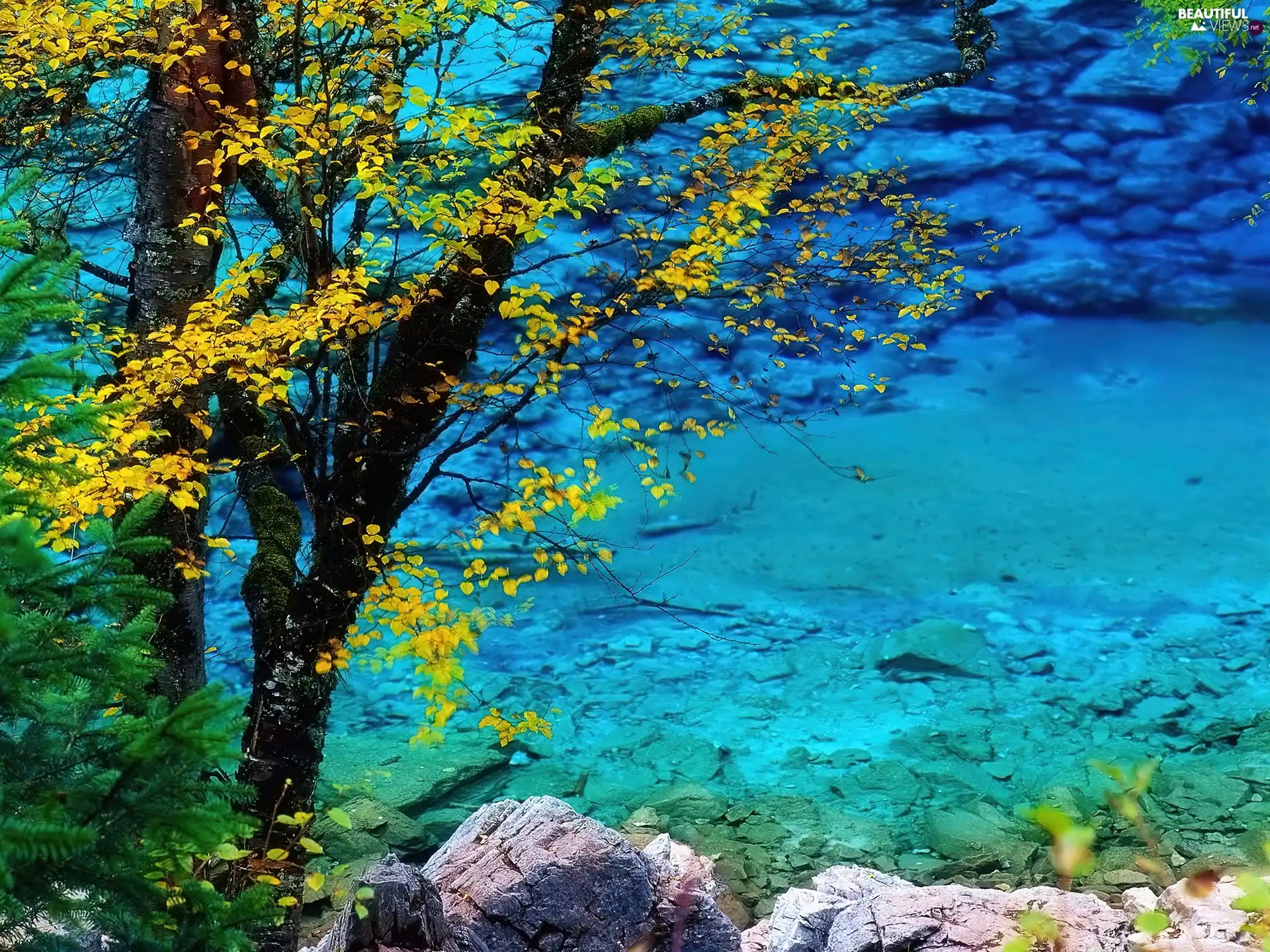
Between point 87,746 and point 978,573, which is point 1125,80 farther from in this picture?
point 87,746

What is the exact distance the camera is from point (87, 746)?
6.89ft

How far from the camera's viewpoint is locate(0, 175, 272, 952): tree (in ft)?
6.25

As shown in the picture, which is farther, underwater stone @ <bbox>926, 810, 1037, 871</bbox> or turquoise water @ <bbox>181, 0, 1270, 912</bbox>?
turquoise water @ <bbox>181, 0, 1270, 912</bbox>

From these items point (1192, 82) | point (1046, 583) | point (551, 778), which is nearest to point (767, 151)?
point (551, 778)

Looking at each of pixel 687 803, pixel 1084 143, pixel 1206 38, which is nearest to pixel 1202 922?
pixel 687 803

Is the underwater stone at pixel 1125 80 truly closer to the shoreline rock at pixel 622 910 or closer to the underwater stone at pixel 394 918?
the shoreline rock at pixel 622 910

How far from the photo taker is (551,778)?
10125 mm

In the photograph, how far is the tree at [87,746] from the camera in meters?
1.91

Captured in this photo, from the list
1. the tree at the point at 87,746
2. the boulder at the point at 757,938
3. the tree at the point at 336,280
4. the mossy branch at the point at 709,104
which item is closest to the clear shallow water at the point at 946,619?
the boulder at the point at 757,938

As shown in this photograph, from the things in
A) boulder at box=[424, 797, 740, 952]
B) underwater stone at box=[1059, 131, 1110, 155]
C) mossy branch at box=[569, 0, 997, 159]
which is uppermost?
mossy branch at box=[569, 0, 997, 159]

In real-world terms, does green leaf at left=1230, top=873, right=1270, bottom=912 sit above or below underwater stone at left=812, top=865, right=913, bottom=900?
above

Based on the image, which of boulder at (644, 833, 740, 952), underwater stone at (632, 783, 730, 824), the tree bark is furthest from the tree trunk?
underwater stone at (632, 783, 730, 824)

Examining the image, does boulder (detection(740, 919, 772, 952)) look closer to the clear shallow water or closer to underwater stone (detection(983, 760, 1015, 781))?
the clear shallow water

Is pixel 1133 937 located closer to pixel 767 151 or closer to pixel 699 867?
pixel 699 867
